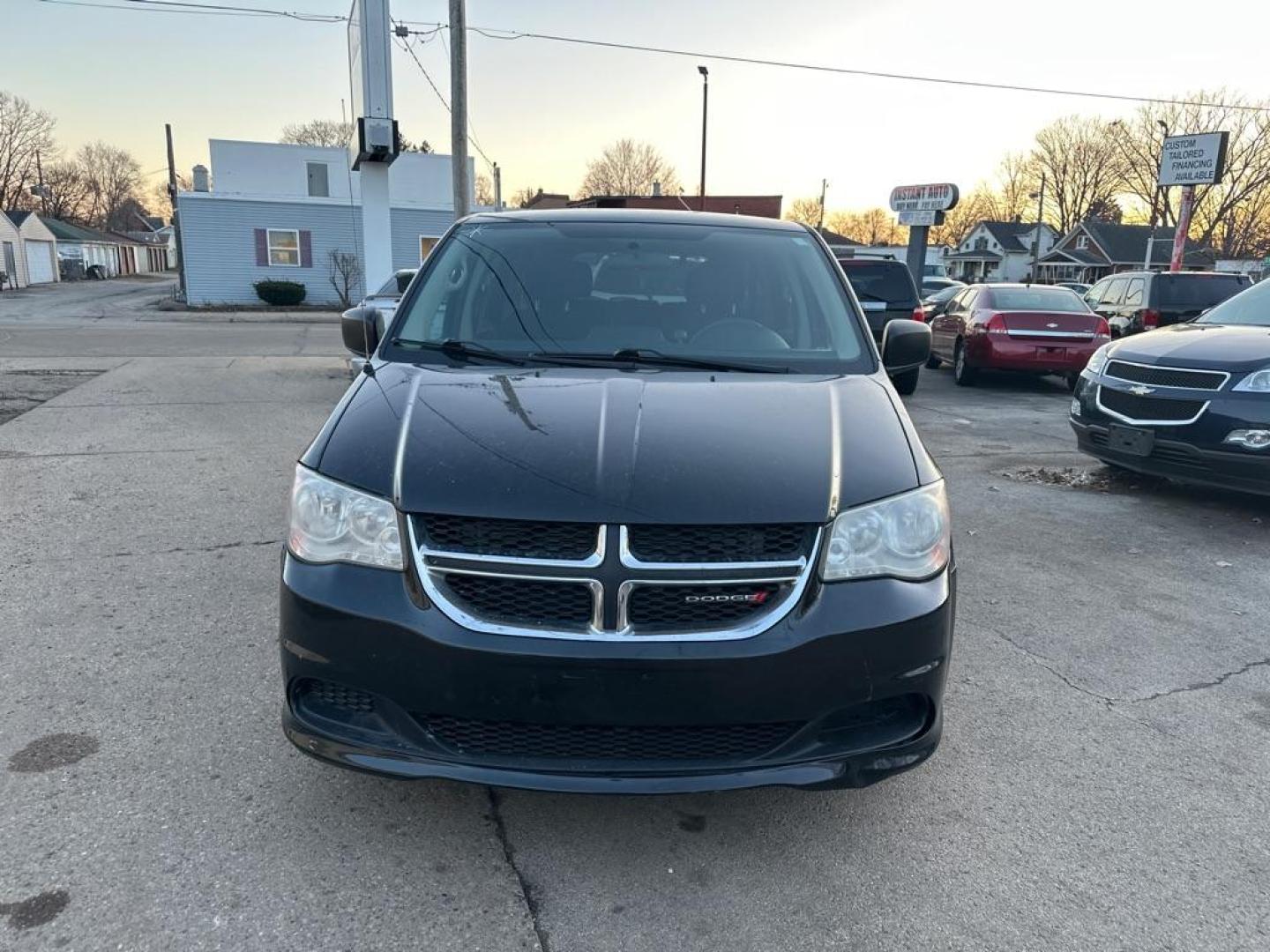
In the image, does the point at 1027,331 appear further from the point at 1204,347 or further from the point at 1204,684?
the point at 1204,684

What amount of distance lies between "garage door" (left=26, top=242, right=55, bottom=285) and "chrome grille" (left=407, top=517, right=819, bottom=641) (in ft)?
185

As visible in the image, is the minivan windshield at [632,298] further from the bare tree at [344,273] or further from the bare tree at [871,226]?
the bare tree at [871,226]

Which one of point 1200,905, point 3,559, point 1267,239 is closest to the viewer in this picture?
point 1200,905

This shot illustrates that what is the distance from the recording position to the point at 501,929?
2.12 m

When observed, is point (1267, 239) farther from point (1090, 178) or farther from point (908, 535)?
point (908, 535)

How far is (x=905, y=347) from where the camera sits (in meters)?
3.59

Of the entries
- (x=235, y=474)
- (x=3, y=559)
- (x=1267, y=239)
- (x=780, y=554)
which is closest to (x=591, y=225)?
(x=780, y=554)

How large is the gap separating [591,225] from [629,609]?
217cm

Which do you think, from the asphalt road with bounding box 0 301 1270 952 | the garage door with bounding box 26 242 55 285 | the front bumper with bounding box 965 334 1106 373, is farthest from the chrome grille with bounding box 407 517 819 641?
the garage door with bounding box 26 242 55 285

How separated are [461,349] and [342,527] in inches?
42.3

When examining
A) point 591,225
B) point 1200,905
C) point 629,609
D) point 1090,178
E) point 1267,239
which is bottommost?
point 1200,905

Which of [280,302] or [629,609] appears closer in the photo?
[629,609]

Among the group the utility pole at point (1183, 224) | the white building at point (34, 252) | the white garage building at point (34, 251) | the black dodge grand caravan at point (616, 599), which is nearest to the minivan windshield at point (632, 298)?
the black dodge grand caravan at point (616, 599)

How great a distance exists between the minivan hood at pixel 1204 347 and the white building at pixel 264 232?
77.7ft
